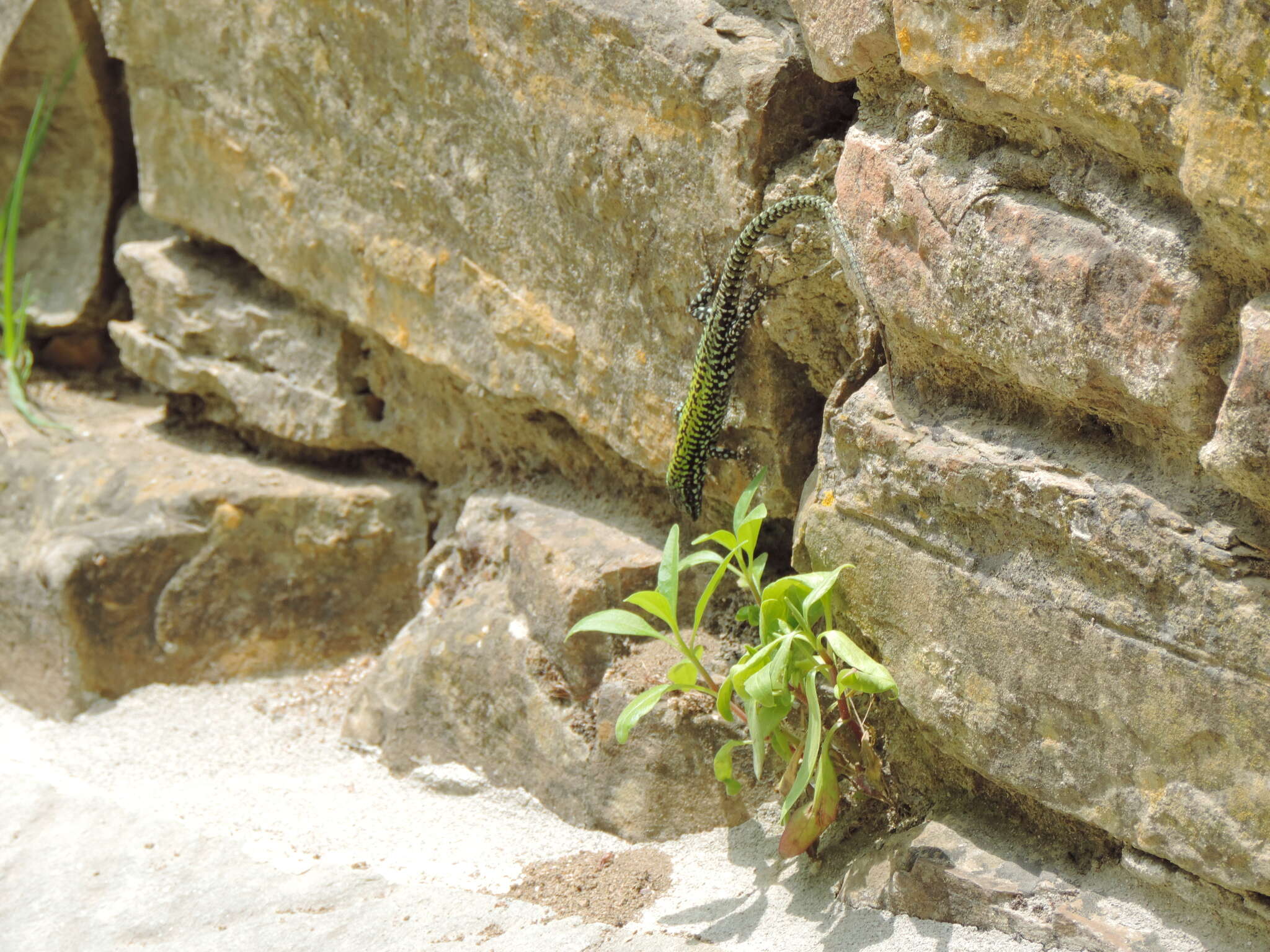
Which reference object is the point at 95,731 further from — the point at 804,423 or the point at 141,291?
the point at 804,423

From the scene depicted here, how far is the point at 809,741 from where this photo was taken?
8.30 ft

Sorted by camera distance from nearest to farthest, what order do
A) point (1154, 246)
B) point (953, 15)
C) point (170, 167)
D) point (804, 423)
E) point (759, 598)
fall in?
point (1154, 246)
point (953, 15)
point (759, 598)
point (804, 423)
point (170, 167)

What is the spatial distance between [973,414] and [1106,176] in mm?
593

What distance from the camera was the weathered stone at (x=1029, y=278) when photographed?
2.01 m

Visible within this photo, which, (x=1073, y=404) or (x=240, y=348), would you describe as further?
(x=240, y=348)

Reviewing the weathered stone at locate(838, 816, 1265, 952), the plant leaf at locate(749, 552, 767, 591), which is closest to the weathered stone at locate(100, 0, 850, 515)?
the plant leaf at locate(749, 552, 767, 591)

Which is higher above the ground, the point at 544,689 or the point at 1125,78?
the point at 1125,78

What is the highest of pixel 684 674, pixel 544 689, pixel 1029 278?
pixel 1029 278

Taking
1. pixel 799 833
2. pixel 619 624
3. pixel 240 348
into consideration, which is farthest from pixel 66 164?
pixel 799 833

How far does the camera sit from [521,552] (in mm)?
3666

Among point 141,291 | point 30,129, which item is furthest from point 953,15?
point 30,129

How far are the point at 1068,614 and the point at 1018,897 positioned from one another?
65cm

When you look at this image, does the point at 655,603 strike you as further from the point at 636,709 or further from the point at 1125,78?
the point at 1125,78

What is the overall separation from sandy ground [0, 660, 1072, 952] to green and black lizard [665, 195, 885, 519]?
1.01m
